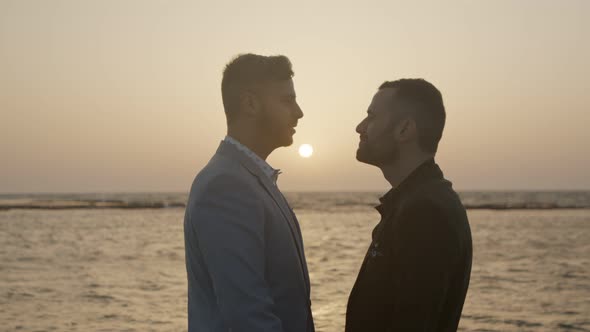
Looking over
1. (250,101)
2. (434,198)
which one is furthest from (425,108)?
(250,101)

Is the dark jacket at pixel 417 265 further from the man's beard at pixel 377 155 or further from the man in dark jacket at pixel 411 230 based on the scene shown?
the man's beard at pixel 377 155

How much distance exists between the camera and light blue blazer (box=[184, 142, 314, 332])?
112 inches

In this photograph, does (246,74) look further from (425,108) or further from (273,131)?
(425,108)

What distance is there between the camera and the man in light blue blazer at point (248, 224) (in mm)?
2854

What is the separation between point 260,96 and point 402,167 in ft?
2.62

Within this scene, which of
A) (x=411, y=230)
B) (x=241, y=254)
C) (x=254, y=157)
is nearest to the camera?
(x=241, y=254)

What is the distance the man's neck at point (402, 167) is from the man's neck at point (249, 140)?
64cm

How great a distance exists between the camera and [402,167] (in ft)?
→ 10.9

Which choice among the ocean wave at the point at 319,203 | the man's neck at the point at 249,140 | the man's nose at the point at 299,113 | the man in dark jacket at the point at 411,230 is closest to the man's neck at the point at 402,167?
the man in dark jacket at the point at 411,230

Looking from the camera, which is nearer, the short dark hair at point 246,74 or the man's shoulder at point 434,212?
the man's shoulder at point 434,212

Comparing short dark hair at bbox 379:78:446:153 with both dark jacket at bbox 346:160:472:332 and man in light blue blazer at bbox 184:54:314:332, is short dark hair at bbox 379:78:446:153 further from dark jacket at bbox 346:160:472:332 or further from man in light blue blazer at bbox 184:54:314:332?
man in light blue blazer at bbox 184:54:314:332

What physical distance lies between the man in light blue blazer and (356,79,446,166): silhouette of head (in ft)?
1.33

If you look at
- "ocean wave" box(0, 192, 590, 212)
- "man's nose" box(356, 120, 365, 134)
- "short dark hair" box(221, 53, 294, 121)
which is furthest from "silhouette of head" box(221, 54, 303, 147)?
"ocean wave" box(0, 192, 590, 212)

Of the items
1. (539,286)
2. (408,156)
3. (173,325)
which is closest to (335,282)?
(539,286)
